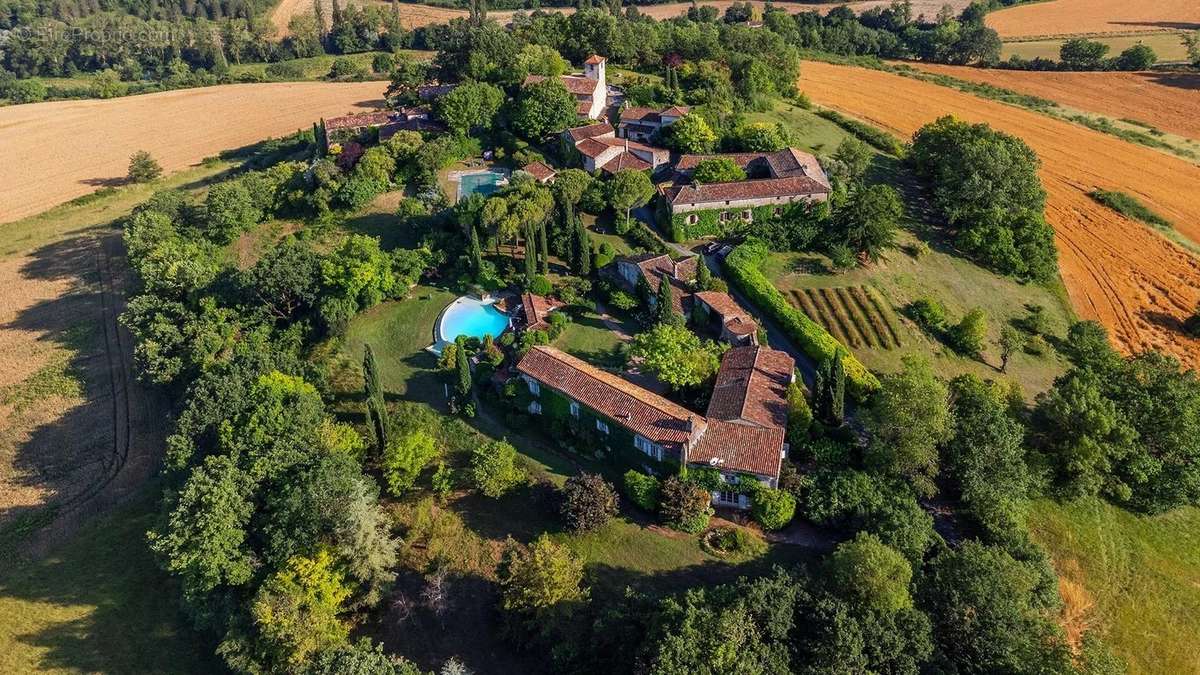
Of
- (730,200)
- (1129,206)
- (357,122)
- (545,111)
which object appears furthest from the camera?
(357,122)

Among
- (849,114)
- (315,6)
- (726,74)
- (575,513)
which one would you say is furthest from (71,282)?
(315,6)

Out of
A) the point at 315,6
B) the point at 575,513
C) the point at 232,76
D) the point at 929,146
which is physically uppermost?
the point at 315,6

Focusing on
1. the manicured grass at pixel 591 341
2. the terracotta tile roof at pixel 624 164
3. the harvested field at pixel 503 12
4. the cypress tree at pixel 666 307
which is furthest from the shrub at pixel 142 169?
the cypress tree at pixel 666 307

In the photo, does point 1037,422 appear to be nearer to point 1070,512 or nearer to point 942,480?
point 1070,512

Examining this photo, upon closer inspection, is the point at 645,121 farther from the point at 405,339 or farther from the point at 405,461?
the point at 405,461

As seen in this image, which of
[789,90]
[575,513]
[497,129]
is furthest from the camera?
[789,90]

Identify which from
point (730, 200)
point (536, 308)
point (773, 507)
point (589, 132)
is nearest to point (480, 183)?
point (589, 132)
